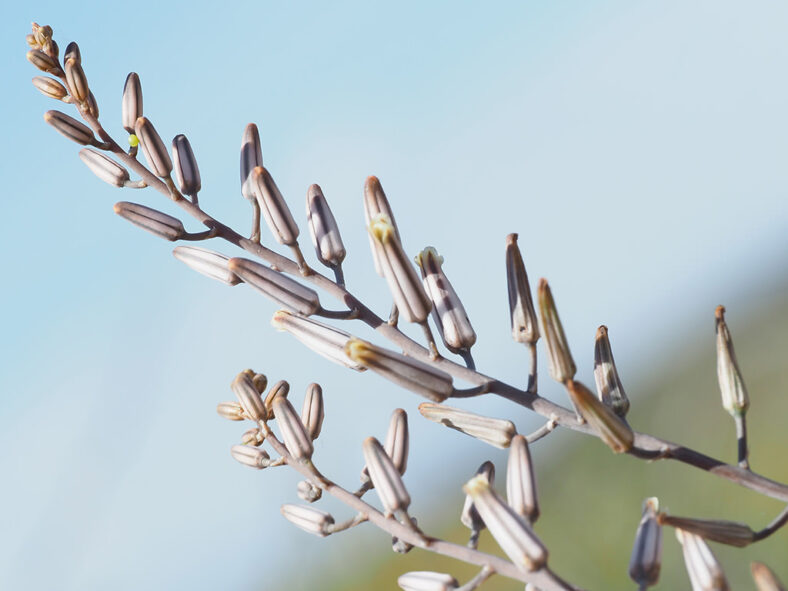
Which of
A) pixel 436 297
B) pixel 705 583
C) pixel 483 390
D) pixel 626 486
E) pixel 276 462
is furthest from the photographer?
pixel 626 486

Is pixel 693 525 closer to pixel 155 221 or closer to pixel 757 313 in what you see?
pixel 155 221

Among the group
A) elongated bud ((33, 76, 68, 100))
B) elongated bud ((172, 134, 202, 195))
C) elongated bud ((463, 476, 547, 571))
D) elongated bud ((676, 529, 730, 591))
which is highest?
elongated bud ((33, 76, 68, 100))

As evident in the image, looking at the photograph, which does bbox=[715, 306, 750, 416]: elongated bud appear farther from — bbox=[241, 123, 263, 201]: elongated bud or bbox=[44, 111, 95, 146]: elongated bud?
bbox=[44, 111, 95, 146]: elongated bud

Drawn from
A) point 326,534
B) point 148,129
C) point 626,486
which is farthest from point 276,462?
point 626,486

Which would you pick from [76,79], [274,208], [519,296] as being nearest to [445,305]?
[519,296]

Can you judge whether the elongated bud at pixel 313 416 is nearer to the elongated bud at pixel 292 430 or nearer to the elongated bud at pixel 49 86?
the elongated bud at pixel 292 430

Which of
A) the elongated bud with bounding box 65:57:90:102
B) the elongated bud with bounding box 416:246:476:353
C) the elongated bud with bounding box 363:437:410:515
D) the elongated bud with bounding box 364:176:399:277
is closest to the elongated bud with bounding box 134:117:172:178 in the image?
the elongated bud with bounding box 65:57:90:102
